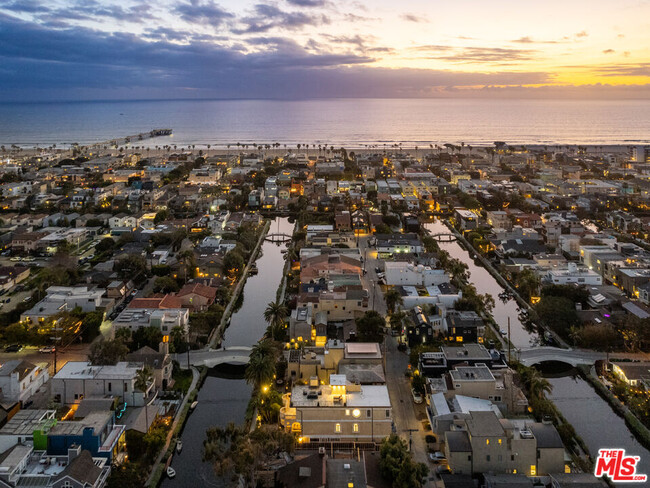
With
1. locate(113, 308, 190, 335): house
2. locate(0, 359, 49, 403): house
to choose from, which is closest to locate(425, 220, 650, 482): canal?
locate(113, 308, 190, 335): house

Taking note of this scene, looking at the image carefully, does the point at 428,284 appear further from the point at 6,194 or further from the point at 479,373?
the point at 6,194

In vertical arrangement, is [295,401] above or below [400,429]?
above

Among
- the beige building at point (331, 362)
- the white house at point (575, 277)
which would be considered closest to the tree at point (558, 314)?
the white house at point (575, 277)

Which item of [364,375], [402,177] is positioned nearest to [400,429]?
[364,375]

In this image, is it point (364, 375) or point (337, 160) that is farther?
point (337, 160)

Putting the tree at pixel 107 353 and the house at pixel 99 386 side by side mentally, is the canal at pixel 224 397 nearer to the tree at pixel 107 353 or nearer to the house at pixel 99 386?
the house at pixel 99 386

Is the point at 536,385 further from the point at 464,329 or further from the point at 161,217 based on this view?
the point at 161,217
